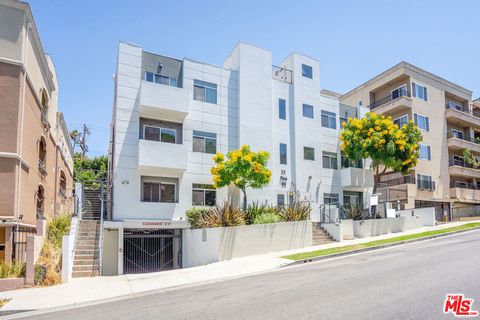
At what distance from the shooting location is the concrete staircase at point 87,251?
669 inches

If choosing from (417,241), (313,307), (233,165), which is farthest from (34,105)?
(417,241)

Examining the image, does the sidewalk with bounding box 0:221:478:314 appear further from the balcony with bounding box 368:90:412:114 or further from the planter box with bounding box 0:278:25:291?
the balcony with bounding box 368:90:412:114

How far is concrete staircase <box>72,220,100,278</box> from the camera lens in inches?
669

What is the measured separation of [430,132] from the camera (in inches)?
1551

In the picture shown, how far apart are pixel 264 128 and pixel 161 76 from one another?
7.82 meters

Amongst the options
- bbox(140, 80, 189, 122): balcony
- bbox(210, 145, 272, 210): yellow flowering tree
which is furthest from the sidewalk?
bbox(140, 80, 189, 122): balcony

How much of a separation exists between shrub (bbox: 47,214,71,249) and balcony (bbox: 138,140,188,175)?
5.10 meters

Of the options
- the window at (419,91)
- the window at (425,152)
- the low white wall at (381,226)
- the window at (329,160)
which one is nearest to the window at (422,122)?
the window at (425,152)

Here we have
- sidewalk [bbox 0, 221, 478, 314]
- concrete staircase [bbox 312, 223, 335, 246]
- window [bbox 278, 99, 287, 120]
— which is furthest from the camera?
window [bbox 278, 99, 287, 120]

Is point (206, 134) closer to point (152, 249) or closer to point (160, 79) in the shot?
point (160, 79)

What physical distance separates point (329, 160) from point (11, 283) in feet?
76.6

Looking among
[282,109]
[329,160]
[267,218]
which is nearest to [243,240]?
[267,218]

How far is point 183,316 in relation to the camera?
316 inches

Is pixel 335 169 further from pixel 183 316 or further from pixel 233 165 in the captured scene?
pixel 183 316
